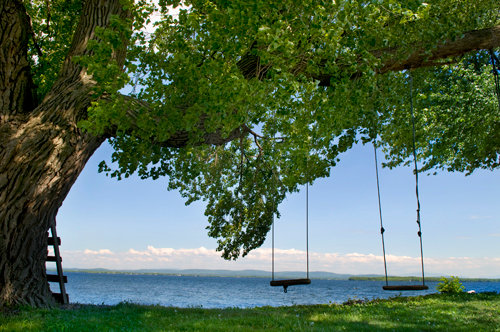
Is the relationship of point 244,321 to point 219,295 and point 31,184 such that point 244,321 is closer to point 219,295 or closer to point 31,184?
point 31,184

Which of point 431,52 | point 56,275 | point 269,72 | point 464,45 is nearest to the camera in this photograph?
point 269,72

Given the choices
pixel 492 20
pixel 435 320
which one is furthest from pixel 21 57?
pixel 492 20

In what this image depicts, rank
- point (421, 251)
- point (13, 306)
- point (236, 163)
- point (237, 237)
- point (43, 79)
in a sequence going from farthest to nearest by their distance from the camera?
point (236, 163) → point (237, 237) → point (43, 79) → point (13, 306) → point (421, 251)

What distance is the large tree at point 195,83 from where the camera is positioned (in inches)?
305

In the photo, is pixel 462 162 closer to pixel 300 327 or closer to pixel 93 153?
pixel 300 327

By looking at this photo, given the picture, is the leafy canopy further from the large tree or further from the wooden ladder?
the wooden ladder

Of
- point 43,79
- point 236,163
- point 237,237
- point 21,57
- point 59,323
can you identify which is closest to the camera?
point 59,323

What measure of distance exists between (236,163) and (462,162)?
1100 cm

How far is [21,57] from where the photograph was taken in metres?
10.1

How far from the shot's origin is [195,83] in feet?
28.3

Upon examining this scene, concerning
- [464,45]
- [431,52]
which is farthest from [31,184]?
[464,45]

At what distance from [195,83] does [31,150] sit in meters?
3.92

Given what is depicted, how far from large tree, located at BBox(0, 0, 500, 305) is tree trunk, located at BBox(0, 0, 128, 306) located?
28 millimetres

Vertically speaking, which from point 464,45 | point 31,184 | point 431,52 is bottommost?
point 31,184
